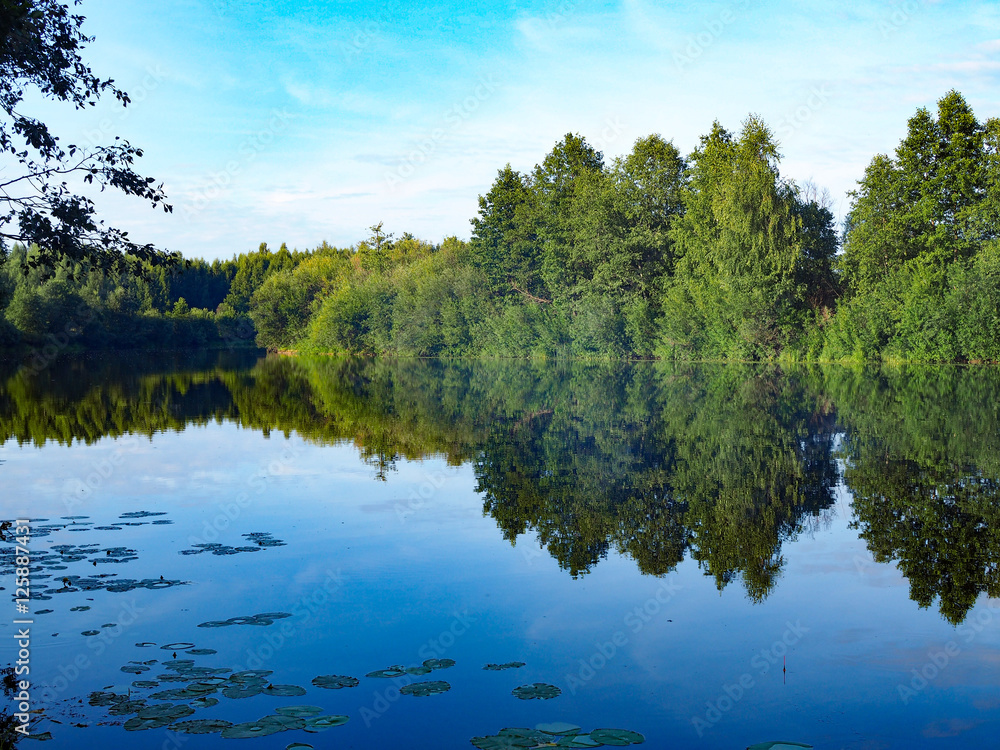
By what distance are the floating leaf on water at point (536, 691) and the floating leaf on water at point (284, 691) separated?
1.69 m

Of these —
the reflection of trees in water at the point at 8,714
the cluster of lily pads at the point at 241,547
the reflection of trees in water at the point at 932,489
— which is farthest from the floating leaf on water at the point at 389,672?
the reflection of trees in water at the point at 932,489

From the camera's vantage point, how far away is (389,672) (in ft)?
21.8

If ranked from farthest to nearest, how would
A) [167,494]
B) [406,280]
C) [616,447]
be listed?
[406,280] < [616,447] < [167,494]

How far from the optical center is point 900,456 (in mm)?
16500

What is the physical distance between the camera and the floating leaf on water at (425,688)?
6293 millimetres

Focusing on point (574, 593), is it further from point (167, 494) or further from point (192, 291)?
point (192, 291)

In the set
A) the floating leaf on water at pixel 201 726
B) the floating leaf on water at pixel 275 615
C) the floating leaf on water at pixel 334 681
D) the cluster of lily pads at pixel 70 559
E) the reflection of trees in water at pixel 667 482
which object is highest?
the reflection of trees in water at pixel 667 482

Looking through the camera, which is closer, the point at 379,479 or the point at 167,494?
the point at 167,494

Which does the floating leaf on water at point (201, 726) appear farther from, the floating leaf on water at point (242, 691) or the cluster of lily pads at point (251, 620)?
the cluster of lily pads at point (251, 620)

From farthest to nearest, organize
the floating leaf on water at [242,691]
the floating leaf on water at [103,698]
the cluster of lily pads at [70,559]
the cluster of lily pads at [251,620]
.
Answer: the cluster of lily pads at [70,559] < the cluster of lily pads at [251,620] < the floating leaf on water at [242,691] < the floating leaf on water at [103,698]

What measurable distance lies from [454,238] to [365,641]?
10118 centimetres

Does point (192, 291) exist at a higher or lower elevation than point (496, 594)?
higher

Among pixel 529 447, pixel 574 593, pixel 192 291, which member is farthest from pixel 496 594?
pixel 192 291

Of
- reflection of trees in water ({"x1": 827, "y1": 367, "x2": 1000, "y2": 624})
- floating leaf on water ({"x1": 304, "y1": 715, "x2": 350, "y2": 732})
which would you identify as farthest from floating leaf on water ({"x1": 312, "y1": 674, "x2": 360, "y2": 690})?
reflection of trees in water ({"x1": 827, "y1": 367, "x2": 1000, "y2": 624})
